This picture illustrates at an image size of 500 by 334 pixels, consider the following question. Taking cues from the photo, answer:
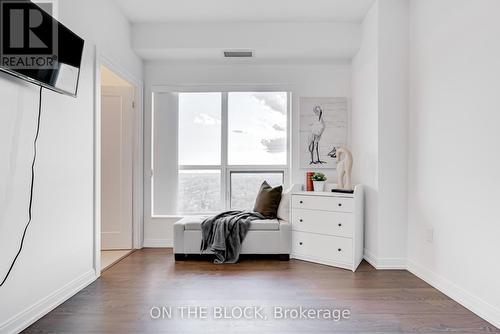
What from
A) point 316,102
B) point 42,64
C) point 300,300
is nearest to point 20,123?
point 42,64

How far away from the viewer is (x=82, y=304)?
95.3 inches

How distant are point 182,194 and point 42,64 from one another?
2.52 metres

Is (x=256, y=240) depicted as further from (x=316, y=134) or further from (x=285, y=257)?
(x=316, y=134)

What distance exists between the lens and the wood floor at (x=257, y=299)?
6.83 feet

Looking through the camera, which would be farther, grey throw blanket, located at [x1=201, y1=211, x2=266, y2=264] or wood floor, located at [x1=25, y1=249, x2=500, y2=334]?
grey throw blanket, located at [x1=201, y1=211, x2=266, y2=264]

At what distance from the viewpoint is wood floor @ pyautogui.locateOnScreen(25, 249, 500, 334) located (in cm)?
208

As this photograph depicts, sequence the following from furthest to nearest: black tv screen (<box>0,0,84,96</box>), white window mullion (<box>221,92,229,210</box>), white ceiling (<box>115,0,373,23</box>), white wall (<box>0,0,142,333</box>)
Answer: white window mullion (<box>221,92,229,210</box>) < white ceiling (<box>115,0,373,23</box>) < white wall (<box>0,0,142,333</box>) < black tv screen (<box>0,0,84,96</box>)

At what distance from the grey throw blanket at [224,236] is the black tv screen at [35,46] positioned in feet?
6.42

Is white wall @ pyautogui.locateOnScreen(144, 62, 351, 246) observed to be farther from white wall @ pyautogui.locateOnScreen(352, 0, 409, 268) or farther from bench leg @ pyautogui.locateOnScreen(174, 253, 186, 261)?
white wall @ pyautogui.locateOnScreen(352, 0, 409, 268)

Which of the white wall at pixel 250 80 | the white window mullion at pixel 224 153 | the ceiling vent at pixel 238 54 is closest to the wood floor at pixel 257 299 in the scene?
the white wall at pixel 250 80

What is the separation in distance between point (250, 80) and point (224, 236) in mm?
1993

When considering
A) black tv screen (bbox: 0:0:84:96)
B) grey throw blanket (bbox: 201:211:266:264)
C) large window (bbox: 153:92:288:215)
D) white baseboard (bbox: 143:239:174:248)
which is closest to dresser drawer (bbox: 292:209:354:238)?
grey throw blanket (bbox: 201:211:266:264)

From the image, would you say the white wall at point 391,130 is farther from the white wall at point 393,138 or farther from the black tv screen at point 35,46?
the black tv screen at point 35,46

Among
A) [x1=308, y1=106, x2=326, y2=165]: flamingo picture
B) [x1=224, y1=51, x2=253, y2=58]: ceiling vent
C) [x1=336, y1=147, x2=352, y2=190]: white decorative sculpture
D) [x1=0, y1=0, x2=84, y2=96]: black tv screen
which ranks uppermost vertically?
[x1=224, y1=51, x2=253, y2=58]: ceiling vent
